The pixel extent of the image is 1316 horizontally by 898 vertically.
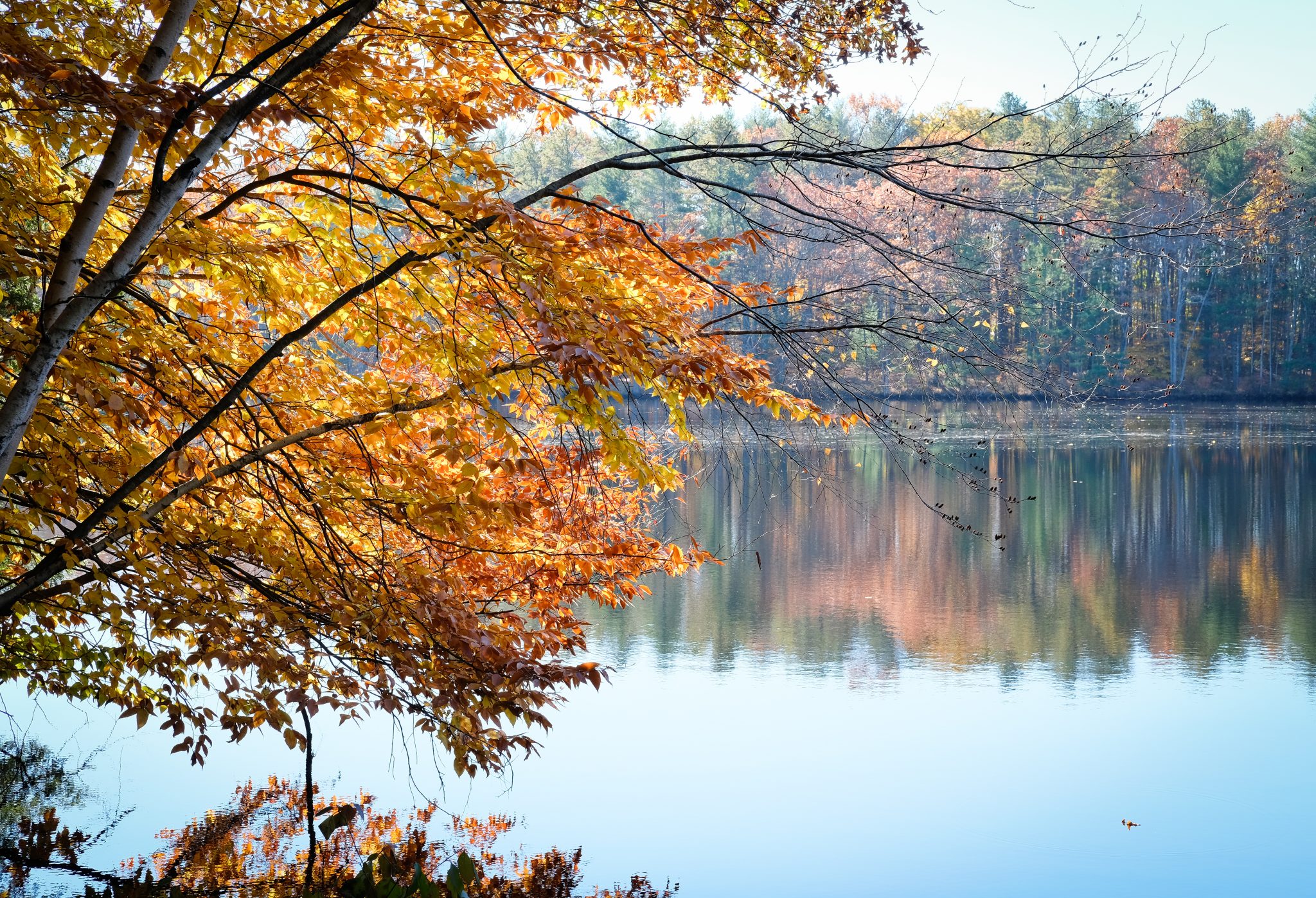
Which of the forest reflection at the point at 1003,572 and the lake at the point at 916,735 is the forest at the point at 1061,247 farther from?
the forest reflection at the point at 1003,572

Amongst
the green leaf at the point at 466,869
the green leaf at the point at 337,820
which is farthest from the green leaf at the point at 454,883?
the green leaf at the point at 337,820

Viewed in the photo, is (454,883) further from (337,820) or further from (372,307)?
(372,307)

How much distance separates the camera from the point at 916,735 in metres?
8.70

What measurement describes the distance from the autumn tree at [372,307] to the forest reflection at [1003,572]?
0.75 meters

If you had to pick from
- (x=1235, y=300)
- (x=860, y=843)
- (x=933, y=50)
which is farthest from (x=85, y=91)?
(x=1235, y=300)

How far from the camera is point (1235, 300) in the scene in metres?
44.1

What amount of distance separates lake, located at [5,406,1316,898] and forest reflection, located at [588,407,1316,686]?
6 centimetres

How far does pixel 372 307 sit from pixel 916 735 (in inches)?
222

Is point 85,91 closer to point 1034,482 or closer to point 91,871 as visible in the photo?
point 91,871

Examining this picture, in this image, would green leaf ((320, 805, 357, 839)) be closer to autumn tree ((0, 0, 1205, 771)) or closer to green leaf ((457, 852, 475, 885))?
autumn tree ((0, 0, 1205, 771))

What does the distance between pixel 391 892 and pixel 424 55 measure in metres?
3.40

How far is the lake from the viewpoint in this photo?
6566 millimetres

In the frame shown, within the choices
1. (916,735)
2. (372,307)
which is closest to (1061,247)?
(372,307)

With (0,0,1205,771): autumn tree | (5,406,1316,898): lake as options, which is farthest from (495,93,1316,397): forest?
(5,406,1316,898): lake
